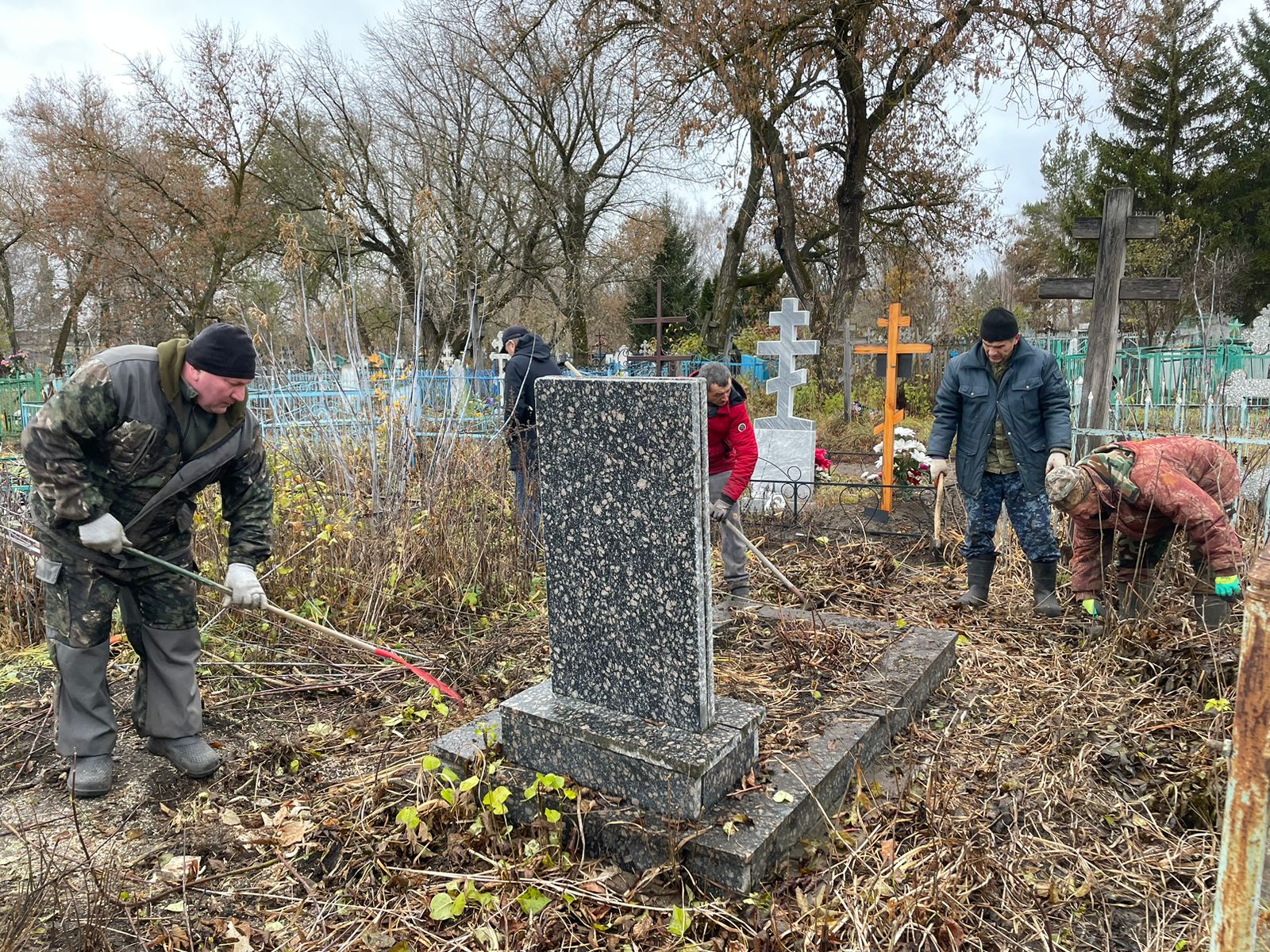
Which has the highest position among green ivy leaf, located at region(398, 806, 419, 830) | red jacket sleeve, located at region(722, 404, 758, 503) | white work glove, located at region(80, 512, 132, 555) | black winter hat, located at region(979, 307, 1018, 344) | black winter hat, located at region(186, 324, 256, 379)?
black winter hat, located at region(979, 307, 1018, 344)

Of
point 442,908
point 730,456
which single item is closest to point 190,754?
point 442,908

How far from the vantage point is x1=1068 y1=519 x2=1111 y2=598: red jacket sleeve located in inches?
159

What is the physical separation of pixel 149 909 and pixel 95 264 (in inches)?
755

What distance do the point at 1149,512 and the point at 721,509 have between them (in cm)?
197

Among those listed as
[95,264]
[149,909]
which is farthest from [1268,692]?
[95,264]

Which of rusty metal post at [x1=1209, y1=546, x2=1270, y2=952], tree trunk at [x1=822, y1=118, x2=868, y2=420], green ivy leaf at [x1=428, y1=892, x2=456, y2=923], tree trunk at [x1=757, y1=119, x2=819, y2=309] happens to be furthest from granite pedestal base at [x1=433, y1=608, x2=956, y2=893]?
tree trunk at [x1=757, y1=119, x2=819, y2=309]

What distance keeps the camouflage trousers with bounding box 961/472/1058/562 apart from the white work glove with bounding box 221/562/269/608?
3.71 m

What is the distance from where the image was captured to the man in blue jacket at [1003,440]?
4375 millimetres

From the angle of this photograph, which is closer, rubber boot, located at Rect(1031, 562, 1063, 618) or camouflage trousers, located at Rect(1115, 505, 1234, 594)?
camouflage trousers, located at Rect(1115, 505, 1234, 594)

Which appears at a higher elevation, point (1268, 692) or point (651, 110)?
point (651, 110)

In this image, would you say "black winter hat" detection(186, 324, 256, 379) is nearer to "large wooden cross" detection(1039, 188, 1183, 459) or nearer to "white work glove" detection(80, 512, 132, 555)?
"white work glove" detection(80, 512, 132, 555)

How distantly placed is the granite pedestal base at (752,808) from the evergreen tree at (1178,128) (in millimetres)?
25483

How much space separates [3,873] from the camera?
2459mm

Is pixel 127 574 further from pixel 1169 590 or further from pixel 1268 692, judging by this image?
pixel 1169 590
